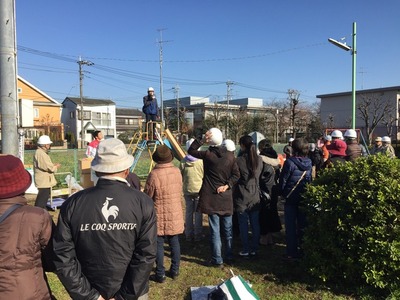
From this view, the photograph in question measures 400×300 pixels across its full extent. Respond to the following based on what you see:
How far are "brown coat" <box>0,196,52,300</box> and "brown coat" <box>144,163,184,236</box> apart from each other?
208cm

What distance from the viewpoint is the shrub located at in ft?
11.8

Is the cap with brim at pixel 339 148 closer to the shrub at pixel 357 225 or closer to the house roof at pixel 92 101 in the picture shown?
the shrub at pixel 357 225

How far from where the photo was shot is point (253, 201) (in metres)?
4.99

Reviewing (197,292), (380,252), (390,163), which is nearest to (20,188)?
(197,292)

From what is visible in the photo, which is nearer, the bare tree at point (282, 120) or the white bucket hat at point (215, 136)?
the white bucket hat at point (215, 136)

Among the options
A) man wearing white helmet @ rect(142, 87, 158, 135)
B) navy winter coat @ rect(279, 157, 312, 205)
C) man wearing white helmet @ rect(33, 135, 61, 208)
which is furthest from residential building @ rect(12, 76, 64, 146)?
navy winter coat @ rect(279, 157, 312, 205)

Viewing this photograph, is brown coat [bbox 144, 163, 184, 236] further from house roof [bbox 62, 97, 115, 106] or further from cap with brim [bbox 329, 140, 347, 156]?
house roof [bbox 62, 97, 115, 106]

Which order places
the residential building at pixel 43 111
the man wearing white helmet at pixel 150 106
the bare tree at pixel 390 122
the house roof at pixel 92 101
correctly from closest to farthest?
the man wearing white helmet at pixel 150 106 < the bare tree at pixel 390 122 < the residential building at pixel 43 111 < the house roof at pixel 92 101

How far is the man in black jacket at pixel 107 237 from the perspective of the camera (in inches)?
82.9

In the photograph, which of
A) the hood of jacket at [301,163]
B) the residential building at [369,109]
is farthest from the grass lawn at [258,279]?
the residential building at [369,109]

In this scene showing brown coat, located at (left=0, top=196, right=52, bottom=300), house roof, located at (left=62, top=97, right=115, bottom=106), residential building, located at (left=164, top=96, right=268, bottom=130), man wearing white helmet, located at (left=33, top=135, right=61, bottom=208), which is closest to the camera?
brown coat, located at (left=0, top=196, right=52, bottom=300)

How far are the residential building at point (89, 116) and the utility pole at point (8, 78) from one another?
51864mm

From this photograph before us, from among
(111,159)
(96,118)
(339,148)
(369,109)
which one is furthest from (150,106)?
(96,118)

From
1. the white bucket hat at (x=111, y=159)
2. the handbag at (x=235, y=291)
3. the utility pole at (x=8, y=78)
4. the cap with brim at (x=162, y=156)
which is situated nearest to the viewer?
the white bucket hat at (x=111, y=159)
